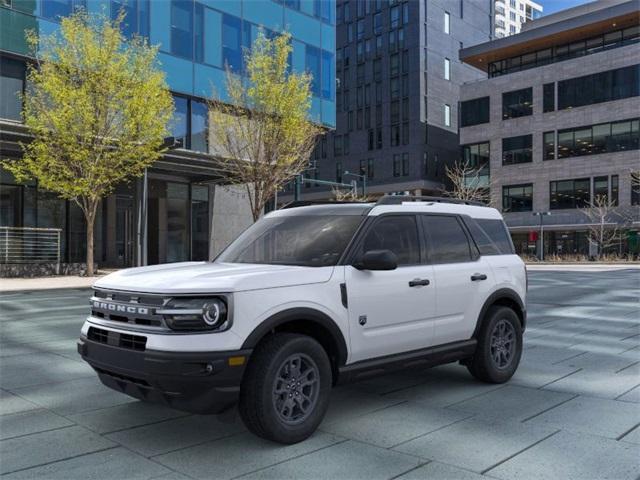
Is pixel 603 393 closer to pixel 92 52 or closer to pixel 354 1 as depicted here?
pixel 92 52

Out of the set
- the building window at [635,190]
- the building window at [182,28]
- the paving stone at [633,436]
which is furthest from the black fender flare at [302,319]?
the building window at [635,190]

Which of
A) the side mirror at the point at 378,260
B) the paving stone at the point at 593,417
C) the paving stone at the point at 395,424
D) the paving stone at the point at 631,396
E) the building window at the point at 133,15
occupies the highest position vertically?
the building window at the point at 133,15

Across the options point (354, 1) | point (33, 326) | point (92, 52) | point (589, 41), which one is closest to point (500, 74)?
point (589, 41)

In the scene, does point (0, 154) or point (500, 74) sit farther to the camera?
point (500, 74)

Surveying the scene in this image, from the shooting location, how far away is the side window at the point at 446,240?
19.0ft

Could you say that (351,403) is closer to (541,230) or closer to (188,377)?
(188,377)

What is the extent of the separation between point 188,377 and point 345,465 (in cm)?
122

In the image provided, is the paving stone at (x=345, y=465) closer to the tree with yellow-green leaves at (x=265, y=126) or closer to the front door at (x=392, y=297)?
the front door at (x=392, y=297)

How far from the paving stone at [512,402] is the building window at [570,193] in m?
57.8

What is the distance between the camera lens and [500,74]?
67500mm

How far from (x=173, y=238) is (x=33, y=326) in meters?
20.1

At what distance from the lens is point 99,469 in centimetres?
390

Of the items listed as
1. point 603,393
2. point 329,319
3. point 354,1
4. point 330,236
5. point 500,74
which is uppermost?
point 354,1

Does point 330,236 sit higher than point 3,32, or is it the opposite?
point 3,32
